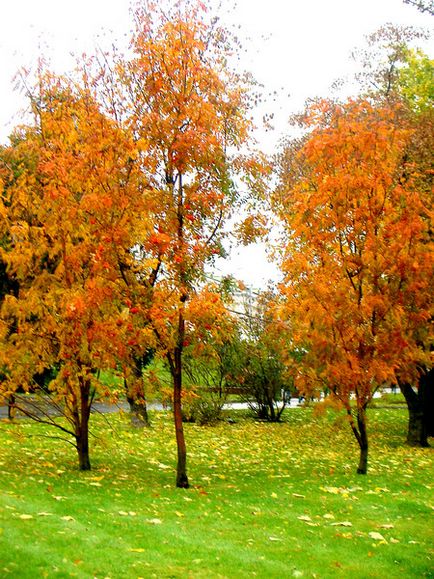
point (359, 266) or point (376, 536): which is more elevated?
point (359, 266)

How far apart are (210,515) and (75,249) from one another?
4389mm

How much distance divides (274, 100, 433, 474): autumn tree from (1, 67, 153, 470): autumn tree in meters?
3.33

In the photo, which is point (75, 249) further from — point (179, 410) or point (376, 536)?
point (376, 536)

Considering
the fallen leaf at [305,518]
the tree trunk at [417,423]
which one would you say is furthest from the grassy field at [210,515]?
the tree trunk at [417,423]

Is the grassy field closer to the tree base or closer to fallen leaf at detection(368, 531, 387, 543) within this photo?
fallen leaf at detection(368, 531, 387, 543)

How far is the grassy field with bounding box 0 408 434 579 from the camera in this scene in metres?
6.68

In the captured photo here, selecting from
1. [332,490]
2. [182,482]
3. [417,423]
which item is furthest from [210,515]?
[417,423]

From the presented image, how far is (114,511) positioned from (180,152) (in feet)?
16.9

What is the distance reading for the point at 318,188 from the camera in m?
12.2

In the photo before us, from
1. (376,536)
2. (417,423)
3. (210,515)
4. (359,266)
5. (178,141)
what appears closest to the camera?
(376,536)

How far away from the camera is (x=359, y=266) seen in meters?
12.2

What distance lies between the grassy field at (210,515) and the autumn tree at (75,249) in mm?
1679

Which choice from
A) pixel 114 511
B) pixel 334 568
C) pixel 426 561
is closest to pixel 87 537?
pixel 114 511

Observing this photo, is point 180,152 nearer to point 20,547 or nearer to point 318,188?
point 318,188
